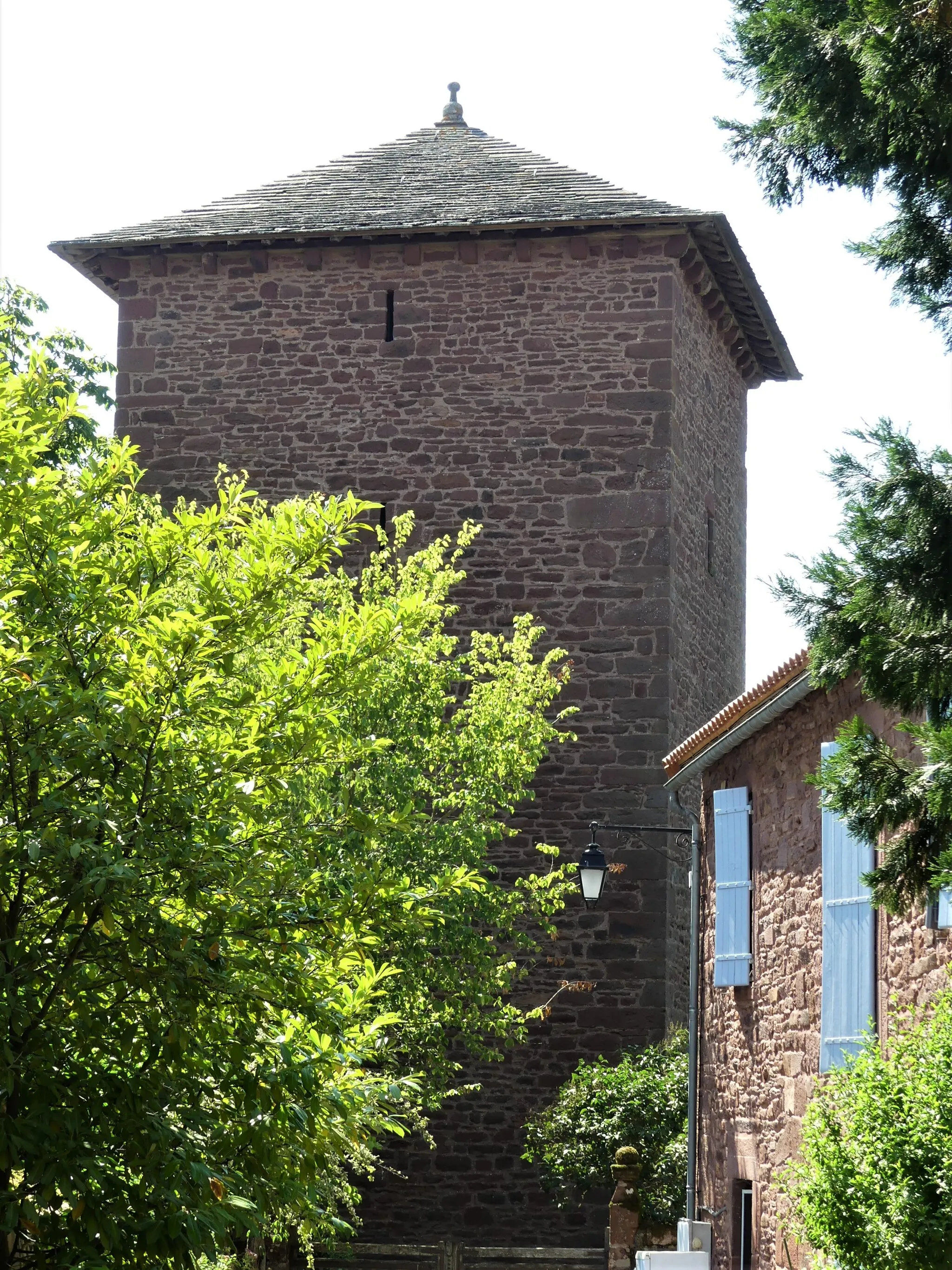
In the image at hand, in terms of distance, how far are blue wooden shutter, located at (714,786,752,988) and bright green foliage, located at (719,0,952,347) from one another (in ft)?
21.2

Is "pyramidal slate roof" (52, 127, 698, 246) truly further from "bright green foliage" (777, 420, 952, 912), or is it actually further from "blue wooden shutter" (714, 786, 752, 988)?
"bright green foliage" (777, 420, 952, 912)

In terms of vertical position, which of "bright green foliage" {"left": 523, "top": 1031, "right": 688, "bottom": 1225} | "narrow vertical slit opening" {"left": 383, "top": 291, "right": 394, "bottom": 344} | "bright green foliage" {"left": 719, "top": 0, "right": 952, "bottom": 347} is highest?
"narrow vertical slit opening" {"left": 383, "top": 291, "right": 394, "bottom": 344}

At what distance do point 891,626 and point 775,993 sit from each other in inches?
243

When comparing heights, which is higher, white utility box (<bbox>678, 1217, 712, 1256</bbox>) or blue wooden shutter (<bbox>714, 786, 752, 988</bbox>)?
blue wooden shutter (<bbox>714, 786, 752, 988</bbox>)

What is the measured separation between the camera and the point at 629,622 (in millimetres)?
18312

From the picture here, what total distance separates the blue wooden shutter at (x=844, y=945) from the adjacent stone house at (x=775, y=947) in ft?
0.04

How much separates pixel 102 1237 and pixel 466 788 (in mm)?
9401

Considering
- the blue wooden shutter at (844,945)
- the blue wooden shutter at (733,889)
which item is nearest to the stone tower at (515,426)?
the blue wooden shutter at (733,889)

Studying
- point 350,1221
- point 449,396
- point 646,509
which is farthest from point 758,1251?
point 449,396

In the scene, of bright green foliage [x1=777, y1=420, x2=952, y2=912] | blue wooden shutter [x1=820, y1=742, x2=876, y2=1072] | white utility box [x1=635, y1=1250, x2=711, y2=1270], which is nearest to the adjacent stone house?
blue wooden shutter [x1=820, y1=742, x2=876, y2=1072]

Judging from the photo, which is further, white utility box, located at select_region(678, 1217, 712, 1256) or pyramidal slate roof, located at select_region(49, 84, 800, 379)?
pyramidal slate roof, located at select_region(49, 84, 800, 379)

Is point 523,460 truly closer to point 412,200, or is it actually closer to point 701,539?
point 701,539

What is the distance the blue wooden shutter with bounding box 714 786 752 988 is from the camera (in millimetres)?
12133

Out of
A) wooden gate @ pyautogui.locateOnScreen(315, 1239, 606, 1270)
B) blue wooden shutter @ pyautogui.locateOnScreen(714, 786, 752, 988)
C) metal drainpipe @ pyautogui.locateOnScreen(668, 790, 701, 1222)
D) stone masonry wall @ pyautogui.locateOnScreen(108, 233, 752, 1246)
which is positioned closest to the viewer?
blue wooden shutter @ pyautogui.locateOnScreen(714, 786, 752, 988)
